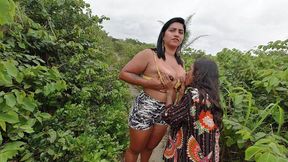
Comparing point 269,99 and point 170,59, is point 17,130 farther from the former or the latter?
point 269,99

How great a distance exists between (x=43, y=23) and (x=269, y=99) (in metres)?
3.20

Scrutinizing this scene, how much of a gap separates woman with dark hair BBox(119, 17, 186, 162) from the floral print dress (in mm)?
397

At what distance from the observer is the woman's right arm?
9.39ft

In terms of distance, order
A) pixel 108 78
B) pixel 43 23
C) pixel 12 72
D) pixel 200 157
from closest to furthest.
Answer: pixel 12 72 → pixel 200 157 → pixel 43 23 → pixel 108 78

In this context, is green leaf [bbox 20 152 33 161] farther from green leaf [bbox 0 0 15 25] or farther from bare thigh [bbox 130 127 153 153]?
green leaf [bbox 0 0 15 25]

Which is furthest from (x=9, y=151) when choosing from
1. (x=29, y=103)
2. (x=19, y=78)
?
(x=19, y=78)

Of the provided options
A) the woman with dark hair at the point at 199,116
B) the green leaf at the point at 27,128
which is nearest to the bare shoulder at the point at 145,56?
the woman with dark hair at the point at 199,116

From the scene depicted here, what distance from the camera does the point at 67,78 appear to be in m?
4.14

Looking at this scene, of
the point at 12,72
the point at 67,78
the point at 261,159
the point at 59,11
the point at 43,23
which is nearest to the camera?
the point at 261,159

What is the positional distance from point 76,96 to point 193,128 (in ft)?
6.87

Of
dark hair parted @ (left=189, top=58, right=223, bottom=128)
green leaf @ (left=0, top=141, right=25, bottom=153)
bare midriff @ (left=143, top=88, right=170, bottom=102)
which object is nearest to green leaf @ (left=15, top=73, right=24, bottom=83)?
green leaf @ (left=0, top=141, right=25, bottom=153)

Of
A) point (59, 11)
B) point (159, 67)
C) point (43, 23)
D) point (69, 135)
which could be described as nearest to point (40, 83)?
point (69, 135)

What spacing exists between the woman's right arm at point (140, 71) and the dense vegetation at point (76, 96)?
1.94ft

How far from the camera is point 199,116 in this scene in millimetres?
2348
